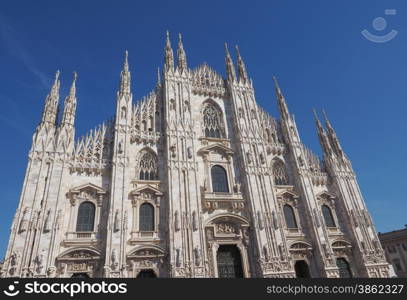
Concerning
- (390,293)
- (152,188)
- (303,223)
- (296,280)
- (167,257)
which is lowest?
(390,293)

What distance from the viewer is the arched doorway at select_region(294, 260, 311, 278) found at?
21.7 m

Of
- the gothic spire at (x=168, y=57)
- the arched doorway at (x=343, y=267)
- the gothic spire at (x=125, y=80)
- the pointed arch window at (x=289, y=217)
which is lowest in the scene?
the arched doorway at (x=343, y=267)

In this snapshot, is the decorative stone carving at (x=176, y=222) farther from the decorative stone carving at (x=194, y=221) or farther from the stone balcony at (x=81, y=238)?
the stone balcony at (x=81, y=238)

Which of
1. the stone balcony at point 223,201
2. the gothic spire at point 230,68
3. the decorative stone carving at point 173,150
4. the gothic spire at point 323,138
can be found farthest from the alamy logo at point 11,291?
the gothic spire at point 323,138

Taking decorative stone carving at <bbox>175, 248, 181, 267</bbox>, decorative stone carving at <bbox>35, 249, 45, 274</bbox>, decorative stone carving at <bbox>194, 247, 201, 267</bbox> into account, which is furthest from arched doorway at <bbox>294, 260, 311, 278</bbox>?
decorative stone carving at <bbox>35, 249, 45, 274</bbox>

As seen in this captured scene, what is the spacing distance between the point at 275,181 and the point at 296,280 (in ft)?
49.7

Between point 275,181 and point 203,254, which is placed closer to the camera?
point 203,254

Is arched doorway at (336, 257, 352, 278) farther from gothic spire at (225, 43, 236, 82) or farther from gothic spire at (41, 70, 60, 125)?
gothic spire at (41, 70, 60, 125)

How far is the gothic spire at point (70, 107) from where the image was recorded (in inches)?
805

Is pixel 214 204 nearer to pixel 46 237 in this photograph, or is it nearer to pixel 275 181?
pixel 275 181

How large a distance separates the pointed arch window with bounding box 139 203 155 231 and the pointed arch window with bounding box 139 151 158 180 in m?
2.38

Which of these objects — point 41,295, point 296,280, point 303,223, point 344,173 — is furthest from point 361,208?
point 41,295

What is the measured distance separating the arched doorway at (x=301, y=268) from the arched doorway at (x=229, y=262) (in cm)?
549

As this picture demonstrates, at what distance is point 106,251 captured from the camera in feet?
53.8
